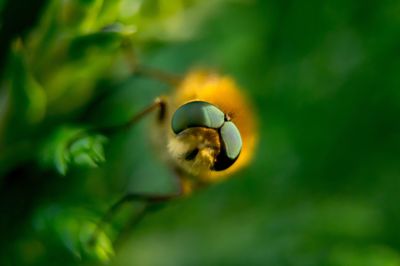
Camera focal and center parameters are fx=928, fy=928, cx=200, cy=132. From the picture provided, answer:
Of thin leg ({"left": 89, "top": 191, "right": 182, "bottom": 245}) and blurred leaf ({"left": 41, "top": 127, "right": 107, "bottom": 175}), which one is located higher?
thin leg ({"left": 89, "top": 191, "right": 182, "bottom": 245})

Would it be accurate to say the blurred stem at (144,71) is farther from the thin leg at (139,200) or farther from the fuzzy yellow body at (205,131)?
the thin leg at (139,200)

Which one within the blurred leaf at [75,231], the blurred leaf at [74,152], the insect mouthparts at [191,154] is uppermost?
the insect mouthparts at [191,154]

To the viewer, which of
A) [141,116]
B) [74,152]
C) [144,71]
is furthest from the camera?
[144,71]

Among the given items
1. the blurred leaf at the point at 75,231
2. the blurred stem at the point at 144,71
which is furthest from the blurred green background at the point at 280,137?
the blurred leaf at the point at 75,231

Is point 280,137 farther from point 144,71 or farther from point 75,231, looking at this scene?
point 75,231

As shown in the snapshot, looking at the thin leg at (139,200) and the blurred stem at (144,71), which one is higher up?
the blurred stem at (144,71)

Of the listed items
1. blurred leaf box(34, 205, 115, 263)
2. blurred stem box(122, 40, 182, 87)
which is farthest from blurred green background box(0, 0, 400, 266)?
blurred leaf box(34, 205, 115, 263)

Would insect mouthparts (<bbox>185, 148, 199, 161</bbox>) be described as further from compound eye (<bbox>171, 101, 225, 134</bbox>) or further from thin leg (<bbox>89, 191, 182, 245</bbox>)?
thin leg (<bbox>89, 191, 182, 245</bbox>)

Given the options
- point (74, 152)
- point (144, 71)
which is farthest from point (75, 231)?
point (144, 71)
